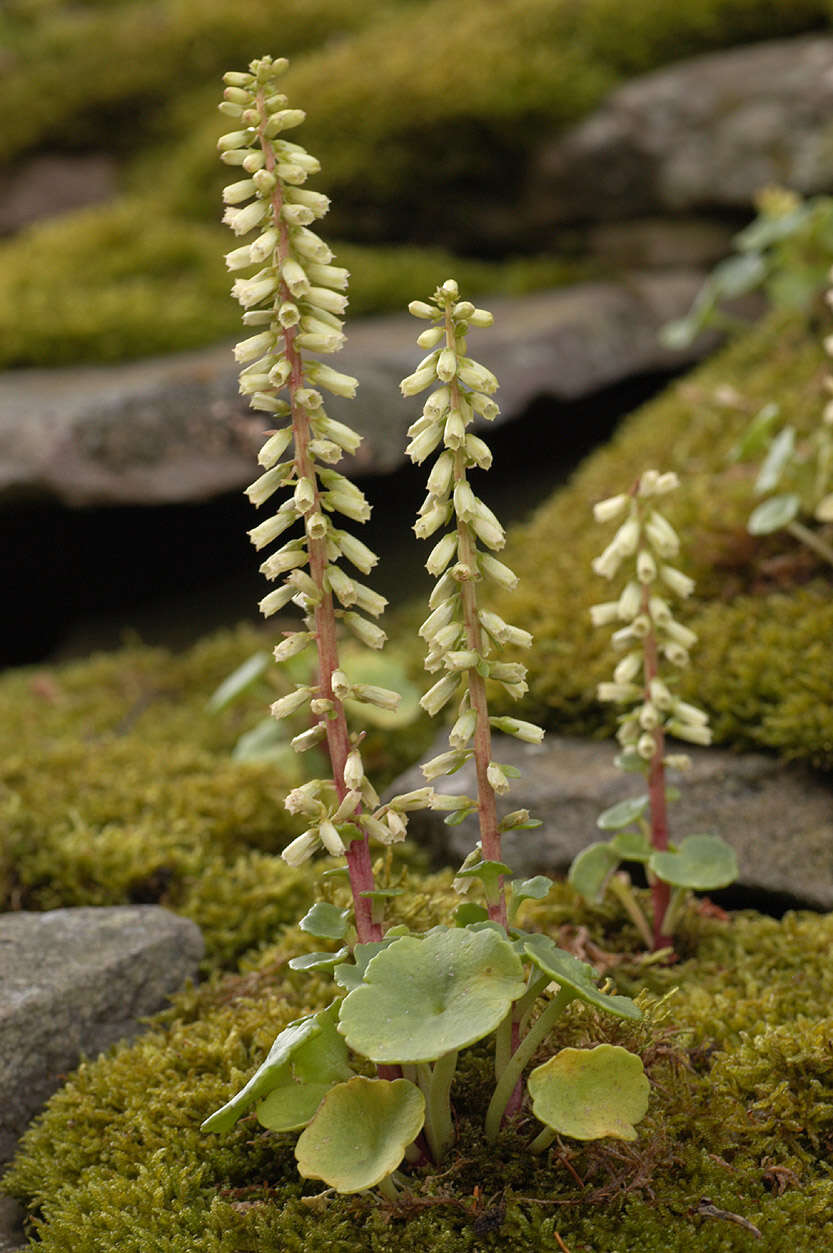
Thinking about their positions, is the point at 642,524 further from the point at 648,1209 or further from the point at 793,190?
the point at 793,190

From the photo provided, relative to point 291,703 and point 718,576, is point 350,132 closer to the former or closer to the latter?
point 718,576

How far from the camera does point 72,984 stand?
257 cm

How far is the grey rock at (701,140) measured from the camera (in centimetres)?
570

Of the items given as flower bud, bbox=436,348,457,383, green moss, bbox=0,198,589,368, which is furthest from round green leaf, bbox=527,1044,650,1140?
green moss, bbox=0,198,589,368

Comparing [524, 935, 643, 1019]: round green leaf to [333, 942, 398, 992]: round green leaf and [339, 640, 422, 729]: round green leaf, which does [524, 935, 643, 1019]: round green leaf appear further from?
[339, 640, 422, 729]: round green leaf

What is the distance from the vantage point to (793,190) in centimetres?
570

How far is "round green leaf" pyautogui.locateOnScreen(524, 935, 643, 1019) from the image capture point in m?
1.75

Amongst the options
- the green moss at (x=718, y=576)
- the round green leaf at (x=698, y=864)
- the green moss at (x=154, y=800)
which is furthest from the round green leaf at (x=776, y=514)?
the green moss at (x=154, y=800)

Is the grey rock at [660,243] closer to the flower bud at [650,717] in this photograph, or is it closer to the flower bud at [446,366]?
the flower bud at [650,717]

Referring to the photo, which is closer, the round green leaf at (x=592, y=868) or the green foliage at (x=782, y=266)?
the round green leaf at (x=592, y=868)

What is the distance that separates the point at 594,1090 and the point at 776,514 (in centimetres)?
207

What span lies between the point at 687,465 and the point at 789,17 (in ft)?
10.3

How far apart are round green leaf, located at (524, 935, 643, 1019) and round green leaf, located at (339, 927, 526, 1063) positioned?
1.8 inches

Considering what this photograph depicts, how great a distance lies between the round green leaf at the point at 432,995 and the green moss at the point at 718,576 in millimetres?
1769
